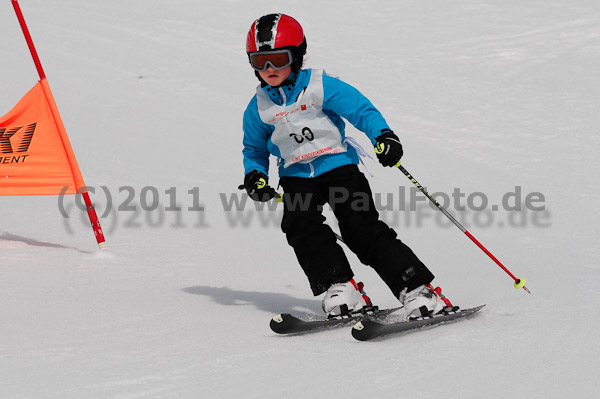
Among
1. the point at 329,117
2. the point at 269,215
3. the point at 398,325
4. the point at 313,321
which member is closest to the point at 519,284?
the point at 398,325

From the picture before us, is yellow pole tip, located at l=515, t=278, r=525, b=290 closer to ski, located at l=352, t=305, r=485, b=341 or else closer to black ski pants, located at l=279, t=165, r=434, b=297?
ski, located at l=352, t=305, r=485, b=341

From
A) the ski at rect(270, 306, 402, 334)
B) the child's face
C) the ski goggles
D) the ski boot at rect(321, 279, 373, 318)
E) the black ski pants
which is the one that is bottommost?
the ski at rect(270, 306, 402, 334)

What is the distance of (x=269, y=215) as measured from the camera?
7840mm

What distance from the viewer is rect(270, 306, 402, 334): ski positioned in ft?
13.7

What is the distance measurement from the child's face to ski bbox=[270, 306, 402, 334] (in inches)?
50.7

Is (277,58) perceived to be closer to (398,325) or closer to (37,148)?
(398,325)

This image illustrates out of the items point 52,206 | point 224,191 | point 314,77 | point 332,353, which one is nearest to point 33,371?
point 332,353

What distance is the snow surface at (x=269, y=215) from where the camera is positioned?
352 cm

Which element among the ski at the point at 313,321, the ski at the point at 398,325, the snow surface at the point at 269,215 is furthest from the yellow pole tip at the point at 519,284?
the ski at the point at 313,321

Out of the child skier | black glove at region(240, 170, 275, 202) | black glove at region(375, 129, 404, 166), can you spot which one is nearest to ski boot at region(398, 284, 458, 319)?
the child skier

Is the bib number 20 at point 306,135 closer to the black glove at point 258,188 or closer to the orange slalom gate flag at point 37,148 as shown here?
the black glove at point 258,188

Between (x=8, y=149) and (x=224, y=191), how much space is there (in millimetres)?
2647

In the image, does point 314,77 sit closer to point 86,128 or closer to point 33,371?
point 33,371

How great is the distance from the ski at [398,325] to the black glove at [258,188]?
1.05 metres
